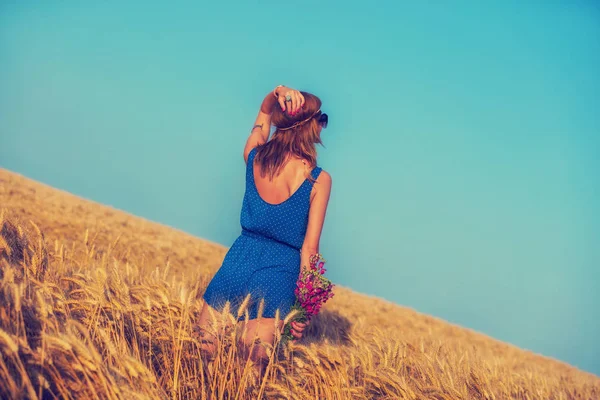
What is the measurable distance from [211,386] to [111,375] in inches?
23.2

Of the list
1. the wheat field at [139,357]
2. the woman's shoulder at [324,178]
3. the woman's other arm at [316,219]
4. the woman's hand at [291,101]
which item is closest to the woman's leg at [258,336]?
the wheat field at [139,357]

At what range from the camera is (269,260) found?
10.4ft

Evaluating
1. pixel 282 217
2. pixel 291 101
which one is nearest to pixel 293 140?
pixel 291 101

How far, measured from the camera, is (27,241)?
3.16 meters

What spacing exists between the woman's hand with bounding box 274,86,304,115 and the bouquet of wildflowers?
0.87 metres

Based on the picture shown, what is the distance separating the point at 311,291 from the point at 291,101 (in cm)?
112

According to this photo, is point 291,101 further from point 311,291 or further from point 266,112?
point 311,291

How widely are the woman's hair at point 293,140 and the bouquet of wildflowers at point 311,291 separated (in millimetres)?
524

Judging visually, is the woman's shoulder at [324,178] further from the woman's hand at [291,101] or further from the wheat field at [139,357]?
the wheat field at [139,357]

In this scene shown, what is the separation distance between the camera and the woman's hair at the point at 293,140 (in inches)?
123

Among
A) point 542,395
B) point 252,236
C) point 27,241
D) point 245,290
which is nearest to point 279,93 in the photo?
point 252,236

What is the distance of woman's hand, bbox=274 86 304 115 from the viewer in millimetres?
2994

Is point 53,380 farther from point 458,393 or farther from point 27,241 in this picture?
point 458,393

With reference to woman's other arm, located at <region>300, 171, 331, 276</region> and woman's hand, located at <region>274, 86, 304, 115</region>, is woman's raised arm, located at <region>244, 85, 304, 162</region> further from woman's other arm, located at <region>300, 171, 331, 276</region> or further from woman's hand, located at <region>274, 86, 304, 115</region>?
woman's other arm, located at <region>300, 171, 331, 276</region>
